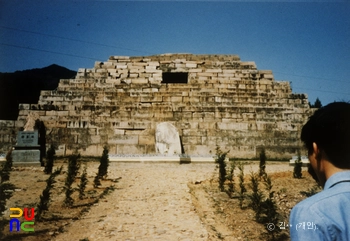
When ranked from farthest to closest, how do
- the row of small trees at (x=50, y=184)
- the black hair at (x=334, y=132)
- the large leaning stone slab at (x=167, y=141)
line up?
the large leaning stone slab at (x=167, y=141) → the row of small trees at (x=50, y=184) → the black hair at (x=334, y=132)

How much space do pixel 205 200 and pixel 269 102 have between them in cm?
994

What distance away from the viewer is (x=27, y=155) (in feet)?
34.1

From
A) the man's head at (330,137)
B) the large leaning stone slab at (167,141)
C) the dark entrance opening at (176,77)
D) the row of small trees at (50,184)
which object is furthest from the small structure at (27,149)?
the man's head at (330,137)

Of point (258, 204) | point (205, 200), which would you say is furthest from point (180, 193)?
point (258, 204)

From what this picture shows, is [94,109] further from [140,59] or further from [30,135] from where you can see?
[140,59]

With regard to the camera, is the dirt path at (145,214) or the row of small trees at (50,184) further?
the row of small trees at (50,184)

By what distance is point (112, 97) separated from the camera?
1477cm

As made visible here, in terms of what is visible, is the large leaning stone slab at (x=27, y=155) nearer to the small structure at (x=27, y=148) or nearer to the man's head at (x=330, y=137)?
the small structure at (x=27, y=148)

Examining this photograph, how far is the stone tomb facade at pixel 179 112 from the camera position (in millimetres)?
13219

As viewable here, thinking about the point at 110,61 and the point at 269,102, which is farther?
the point at 110,61

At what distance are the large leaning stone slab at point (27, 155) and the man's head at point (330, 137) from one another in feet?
36.1

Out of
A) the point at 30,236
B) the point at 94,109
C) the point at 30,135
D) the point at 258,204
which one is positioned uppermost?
the point at 94,109

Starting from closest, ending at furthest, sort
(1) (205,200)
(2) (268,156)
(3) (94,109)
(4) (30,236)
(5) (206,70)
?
(4) (30,236) → (1) (205,200) → (2) (268,156) → (3) (94,109) → (5) (206,70)

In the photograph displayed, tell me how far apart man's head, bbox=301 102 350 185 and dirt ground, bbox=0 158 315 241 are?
309cm
